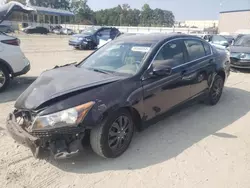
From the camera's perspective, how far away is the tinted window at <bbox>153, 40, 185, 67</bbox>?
163 inches

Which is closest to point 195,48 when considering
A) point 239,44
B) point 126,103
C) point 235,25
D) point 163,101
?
point 163,101

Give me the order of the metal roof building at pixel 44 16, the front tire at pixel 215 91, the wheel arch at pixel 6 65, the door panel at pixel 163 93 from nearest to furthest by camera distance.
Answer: the door panel at pixel 163 93 < the front tire at pixel 215 91 < the wheel arch at pixel 6 65 < the metal roof building at pixel 44 16

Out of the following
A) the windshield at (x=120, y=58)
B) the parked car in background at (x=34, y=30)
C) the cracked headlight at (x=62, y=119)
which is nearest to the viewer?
the cracked headlight at (x=62, y=119)

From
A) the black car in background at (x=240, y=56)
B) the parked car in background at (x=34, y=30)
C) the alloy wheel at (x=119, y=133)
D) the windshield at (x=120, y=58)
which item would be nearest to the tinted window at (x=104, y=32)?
the black car in background at (x=240, y=56)

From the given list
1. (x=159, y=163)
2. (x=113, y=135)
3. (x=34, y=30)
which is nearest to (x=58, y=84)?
(x=113, y=135)

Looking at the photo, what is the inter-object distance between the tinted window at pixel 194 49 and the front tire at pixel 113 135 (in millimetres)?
2040

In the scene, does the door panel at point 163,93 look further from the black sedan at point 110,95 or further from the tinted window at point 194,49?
the tinted window at point 194,49

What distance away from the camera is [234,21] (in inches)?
2127

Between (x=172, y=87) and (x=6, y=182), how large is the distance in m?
2.74

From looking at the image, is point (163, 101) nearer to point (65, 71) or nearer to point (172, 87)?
point (172, 87)

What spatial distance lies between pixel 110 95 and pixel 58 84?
2.50ft

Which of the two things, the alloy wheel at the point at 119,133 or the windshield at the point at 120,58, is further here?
the windshield at the point at 120,58

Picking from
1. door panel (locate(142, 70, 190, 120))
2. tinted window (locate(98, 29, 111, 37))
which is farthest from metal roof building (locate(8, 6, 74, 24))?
door panel (locate(142, 70, 190, 120))

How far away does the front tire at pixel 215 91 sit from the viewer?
569cm
